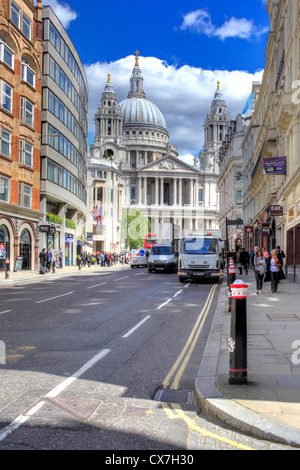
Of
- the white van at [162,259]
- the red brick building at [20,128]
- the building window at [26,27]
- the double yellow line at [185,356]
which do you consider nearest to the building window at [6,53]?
the red brick building at [20,128]

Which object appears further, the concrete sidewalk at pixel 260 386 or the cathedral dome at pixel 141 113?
the cathedral dome at pixel 141 113

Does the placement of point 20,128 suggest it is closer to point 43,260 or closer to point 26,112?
point 26,112

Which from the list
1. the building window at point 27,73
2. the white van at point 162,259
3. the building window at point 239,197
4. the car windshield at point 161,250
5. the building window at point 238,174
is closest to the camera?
the white van at point 162,259

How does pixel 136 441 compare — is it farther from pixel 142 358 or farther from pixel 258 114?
pixel 258 114

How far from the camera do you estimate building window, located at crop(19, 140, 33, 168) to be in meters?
33.5

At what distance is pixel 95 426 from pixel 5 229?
28.4m

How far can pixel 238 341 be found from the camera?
5.57m

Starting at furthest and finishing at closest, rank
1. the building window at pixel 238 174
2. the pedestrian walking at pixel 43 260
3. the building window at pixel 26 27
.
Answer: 1. the building window at pixel 238 174
2. the building window at pixel 26 27
3. the pedestrian walking at pixel 43 260

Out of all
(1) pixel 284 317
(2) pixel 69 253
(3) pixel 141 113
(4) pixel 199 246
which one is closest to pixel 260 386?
(1) pixel 284 317

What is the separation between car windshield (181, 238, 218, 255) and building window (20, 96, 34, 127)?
16.9 meters

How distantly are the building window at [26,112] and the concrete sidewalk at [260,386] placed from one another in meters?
28.4

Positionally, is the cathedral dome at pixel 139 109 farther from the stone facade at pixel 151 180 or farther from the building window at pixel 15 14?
the building window at pixel 15 14

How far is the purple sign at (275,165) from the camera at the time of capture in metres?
24.2

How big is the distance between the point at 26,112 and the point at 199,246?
18.2 meters
